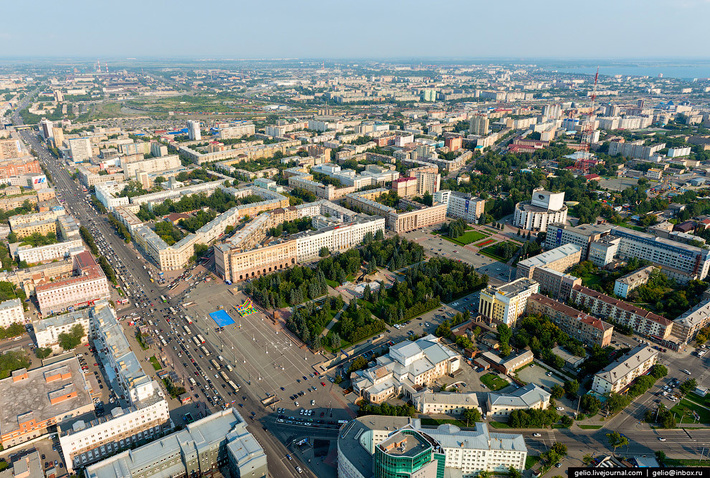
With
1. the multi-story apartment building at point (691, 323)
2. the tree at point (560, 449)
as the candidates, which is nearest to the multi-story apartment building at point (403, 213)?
the multi-story apartment building at point (691, 323)

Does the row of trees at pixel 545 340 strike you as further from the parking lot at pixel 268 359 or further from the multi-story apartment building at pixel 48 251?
the multi-story apartment building at pixel 48 251

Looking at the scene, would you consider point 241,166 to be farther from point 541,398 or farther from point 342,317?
point 541,398

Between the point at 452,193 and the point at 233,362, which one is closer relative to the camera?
the point at 233,362

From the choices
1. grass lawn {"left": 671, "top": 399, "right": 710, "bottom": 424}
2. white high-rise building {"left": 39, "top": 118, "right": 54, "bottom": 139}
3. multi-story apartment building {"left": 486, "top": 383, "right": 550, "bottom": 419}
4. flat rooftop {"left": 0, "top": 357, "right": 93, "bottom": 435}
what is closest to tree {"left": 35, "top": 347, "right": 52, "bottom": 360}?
flat rooftop {"left": 0, "top": 357, "right": 93, "bottom": 435}

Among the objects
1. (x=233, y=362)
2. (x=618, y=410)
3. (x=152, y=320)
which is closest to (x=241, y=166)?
(x=152, y=320)

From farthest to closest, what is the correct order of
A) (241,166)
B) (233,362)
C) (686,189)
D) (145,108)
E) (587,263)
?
(145,108), (241,166), (686,189), (587,263), (233,362)

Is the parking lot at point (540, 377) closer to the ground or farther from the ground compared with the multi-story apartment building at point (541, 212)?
closer to the ground

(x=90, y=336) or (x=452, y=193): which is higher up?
(x=452, y=193)
